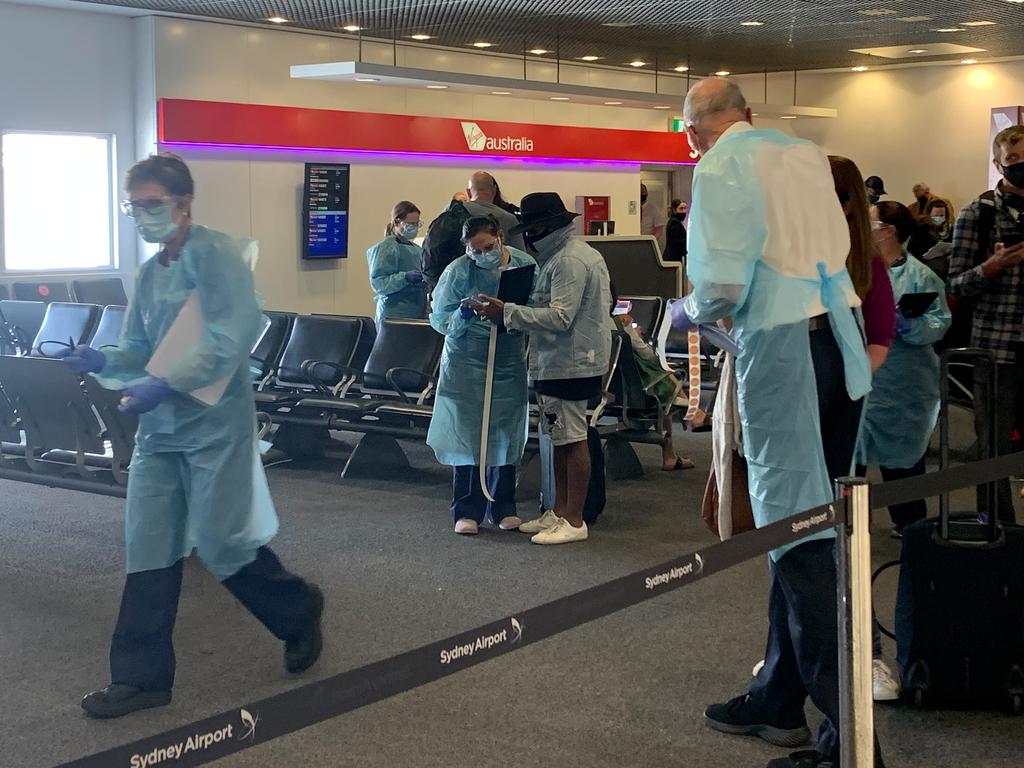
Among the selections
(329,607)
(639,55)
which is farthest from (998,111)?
(329,607)

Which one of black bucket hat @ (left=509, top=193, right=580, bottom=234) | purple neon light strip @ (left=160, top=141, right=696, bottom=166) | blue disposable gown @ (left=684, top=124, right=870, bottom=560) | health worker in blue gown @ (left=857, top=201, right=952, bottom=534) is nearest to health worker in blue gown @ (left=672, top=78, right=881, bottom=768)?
blue disposable gown @ (left=684, top=124, right=870, bottom=560)

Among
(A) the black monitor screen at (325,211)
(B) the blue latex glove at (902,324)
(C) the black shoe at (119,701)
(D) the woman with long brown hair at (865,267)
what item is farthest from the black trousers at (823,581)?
(A) the black monitor screen at (325,211)

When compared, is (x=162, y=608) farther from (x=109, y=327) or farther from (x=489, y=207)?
(x=109, y=327)

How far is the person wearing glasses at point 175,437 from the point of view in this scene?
343cm

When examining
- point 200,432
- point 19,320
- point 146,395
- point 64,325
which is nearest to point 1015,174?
point 200,432

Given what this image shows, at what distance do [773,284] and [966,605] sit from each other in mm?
1089

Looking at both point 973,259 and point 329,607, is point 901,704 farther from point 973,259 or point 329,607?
point 973,259

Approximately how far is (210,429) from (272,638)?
0.96 m

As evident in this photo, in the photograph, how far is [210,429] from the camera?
3.45 metres

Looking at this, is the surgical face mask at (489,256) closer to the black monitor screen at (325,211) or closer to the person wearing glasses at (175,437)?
the person wearing glasses at (175,437)

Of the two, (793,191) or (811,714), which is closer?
(793,191)

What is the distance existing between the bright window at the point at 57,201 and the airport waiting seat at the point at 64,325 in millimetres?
3082

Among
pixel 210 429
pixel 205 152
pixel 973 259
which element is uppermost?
pixel 205 152

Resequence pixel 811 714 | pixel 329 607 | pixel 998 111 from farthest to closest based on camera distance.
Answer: pixel 998 111 < pixel 329 607 < pixel 811 714
